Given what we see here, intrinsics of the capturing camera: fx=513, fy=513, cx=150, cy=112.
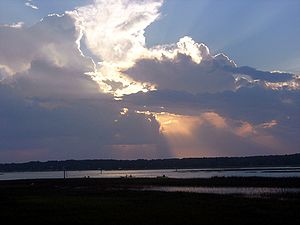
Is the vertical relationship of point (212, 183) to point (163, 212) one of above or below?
above

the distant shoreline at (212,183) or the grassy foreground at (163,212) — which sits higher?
the distant shoreline at (212,183)

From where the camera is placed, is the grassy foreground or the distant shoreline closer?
the grassy foreground

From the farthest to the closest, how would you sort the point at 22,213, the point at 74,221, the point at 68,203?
the point at 68,203 → the point at 22,213 → the point at 74,221

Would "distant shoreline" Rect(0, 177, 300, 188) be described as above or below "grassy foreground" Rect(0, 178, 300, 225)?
above

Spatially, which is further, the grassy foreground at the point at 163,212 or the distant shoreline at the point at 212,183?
the distant shoreline at the point at 212,183

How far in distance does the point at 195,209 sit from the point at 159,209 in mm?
3306

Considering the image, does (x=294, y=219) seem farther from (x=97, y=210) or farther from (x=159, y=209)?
(x=97, y=210)

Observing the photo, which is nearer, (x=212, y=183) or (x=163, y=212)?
(x=163, y=212)

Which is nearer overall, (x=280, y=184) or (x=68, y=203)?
(x=68, y=203)

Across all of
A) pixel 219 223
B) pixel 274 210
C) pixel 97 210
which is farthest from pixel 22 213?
pixel 274 210

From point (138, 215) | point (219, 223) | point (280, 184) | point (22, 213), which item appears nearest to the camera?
point (219, 223)

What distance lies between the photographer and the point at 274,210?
4347 centimetres

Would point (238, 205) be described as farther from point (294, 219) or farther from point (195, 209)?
point (294, 219)

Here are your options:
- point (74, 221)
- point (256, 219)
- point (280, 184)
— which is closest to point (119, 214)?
point (74, 221)
